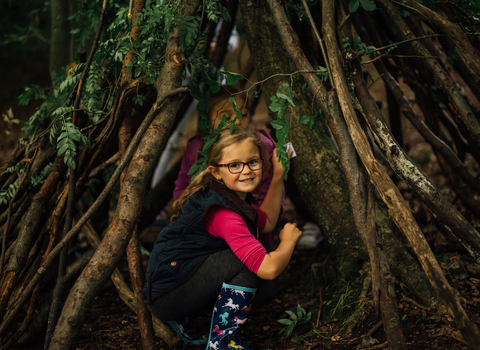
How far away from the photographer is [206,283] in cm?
181

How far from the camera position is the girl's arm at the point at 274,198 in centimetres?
214

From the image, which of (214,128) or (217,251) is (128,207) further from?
(214,128)

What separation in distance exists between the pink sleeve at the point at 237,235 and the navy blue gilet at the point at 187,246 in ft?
0.14

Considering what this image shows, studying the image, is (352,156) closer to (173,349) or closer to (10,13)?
(173,349)

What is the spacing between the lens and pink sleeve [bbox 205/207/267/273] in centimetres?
166

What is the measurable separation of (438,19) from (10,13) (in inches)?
287

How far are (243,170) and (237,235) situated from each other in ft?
1.01

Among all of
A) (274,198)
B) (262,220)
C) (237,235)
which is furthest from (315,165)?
(237,235)

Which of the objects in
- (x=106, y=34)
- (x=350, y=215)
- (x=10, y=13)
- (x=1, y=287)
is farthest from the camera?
(x=10, y=13)

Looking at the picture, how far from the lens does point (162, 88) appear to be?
177cm

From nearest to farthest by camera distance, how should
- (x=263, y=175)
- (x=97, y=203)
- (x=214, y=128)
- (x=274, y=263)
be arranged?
1. (x=274, y=263)
2. (x=97, y=203)
3. (x=214, y=128)
4. (x=263, y=175)

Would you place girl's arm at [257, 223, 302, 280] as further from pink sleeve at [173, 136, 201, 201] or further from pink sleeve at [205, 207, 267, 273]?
pink sleeve at [173, 136, 201, 201]

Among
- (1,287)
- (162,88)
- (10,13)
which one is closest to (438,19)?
(162,88)

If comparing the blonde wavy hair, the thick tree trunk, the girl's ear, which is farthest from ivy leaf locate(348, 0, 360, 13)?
the girl's ear
